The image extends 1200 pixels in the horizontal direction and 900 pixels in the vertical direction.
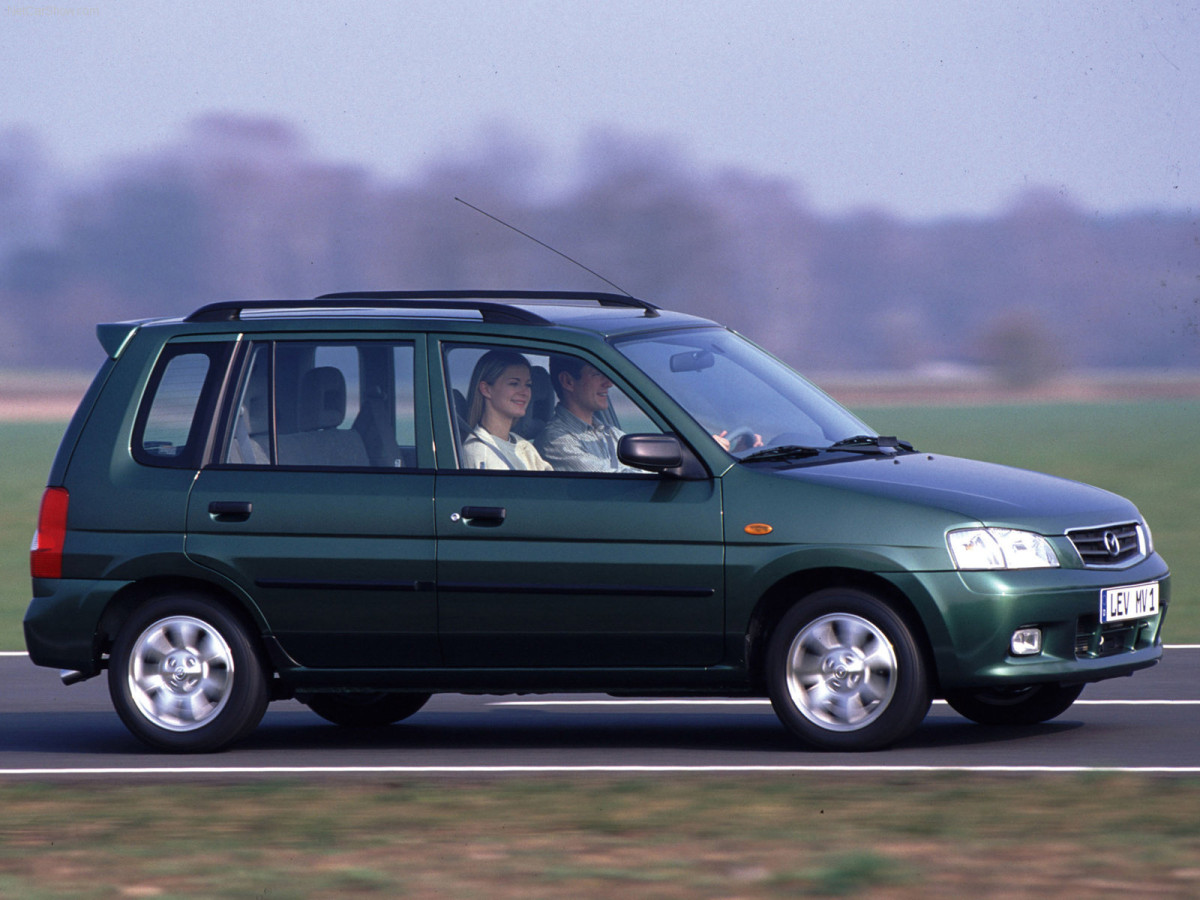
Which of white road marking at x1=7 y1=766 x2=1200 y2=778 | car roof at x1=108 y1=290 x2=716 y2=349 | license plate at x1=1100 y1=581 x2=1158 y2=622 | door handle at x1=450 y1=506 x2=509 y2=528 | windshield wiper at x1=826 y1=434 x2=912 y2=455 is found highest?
car roof at x1=108 y1=290 x2=716 y2=349

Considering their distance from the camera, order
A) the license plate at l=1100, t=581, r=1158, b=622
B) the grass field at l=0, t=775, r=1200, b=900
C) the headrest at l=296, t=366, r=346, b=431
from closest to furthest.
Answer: the grass field at l=0, t=775, r=1200, b=900
the license plate at l=1100, t=581, r=1158, b=622
the headrest at l=296, t=366, r=346, b=431

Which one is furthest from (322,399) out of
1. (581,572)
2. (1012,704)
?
(1012,704)

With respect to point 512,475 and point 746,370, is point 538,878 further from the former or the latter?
point 746,370

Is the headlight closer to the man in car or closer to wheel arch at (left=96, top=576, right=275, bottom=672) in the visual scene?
the man in car

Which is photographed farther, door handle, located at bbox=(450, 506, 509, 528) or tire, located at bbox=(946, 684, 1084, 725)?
tire, located at bbox=(946, 684, 1084, 725)

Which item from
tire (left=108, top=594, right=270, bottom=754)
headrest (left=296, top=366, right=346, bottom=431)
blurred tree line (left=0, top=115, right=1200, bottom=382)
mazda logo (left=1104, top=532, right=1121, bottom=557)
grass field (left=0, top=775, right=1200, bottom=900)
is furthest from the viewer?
blurred tree line (left=0, top=115, right=1200, bottom=382)

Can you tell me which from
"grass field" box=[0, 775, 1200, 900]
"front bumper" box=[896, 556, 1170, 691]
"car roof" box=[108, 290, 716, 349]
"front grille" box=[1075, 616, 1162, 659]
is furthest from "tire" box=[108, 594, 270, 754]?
"front grille" box=[1075, 616, 1162, 659]

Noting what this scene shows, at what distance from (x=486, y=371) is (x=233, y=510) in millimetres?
1168

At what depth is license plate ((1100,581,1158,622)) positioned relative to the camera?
791 centimetres

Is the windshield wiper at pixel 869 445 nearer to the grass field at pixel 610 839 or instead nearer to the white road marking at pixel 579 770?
the white road marking at pixel 579 770

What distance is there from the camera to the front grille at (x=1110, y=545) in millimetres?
7918

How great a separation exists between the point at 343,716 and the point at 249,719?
1.10 meters

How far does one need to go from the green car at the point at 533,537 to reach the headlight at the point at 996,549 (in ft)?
0.04

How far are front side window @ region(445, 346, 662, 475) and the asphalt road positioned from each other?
3.96ft
